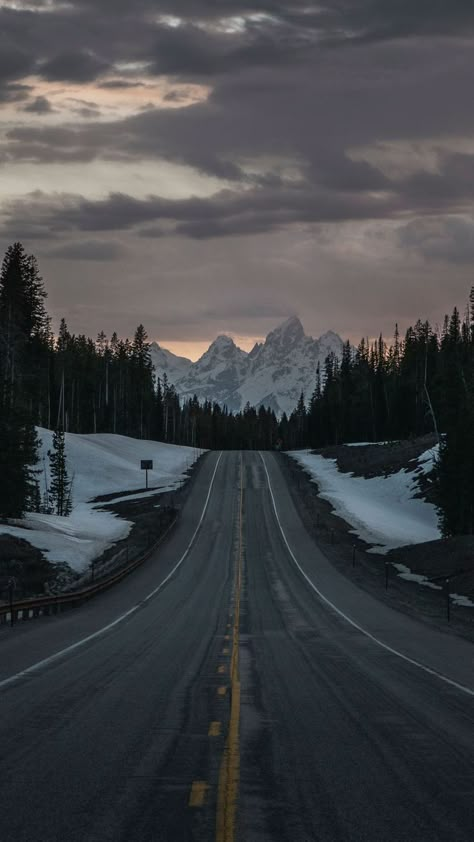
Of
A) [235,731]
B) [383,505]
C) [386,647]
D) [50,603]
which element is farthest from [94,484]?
[235,731]

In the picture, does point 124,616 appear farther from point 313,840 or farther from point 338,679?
point 313,840

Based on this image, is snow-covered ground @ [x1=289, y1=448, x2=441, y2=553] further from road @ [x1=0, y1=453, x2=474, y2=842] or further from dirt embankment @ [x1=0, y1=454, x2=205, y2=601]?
road @ [x1=0, y1=453, x2=474, y2=842]

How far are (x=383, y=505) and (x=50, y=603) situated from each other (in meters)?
49.6

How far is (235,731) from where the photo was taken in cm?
1043

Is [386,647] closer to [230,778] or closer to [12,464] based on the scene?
[230,778]

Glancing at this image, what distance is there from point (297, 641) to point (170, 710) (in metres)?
10.2

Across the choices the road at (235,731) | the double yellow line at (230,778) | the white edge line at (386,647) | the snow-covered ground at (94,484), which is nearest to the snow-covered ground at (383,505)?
the white edge line at (386,647)

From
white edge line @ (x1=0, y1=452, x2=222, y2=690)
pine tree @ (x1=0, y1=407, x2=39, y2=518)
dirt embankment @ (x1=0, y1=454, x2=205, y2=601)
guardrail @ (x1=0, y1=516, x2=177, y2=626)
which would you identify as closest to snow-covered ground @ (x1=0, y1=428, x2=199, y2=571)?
dirt embankment @ (x1=0, y1=454, x2=205, y2=601)

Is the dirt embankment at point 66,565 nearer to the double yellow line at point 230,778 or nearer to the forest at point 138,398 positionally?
the forest at point 138,398

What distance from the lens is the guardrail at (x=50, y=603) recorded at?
84.2 feet

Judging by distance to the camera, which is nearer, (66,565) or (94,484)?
(66,565)

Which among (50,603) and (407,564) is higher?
(50,603)

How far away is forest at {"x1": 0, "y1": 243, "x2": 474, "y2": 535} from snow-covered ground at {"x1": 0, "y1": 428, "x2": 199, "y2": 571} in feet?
10.3

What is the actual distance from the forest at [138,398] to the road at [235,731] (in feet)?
88.7
